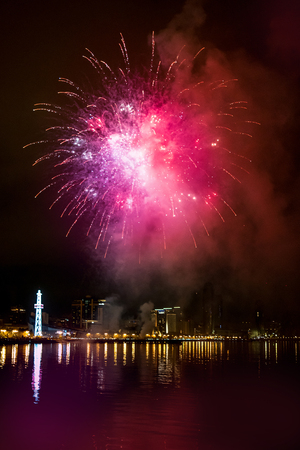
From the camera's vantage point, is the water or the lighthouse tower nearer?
the water

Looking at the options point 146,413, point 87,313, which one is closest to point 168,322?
point 87,313

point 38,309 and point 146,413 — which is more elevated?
point 38,309

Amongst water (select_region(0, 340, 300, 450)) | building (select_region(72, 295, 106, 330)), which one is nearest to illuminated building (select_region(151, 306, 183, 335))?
building (select_region(72, 295, 106, 330))

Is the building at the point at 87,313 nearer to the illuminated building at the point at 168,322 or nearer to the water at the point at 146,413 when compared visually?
the illuminated building at the point at 168,322

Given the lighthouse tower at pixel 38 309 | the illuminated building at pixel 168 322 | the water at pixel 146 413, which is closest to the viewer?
the water at pixel 146 413

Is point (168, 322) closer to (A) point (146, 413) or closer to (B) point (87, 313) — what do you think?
(B) point (87, 313)

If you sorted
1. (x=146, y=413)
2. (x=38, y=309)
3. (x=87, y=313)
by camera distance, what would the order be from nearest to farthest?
(x=146, y=413)
(x=38, y=309)
(x=87, y=313)

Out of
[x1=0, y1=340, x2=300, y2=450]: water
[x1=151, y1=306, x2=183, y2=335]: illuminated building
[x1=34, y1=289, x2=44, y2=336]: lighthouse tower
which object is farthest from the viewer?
[x1=151, y1=306, x2=183, y2=335]: illuminated building

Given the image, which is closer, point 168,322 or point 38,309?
point 38,309

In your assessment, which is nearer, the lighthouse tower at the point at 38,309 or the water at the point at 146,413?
the water at the point at 146,413

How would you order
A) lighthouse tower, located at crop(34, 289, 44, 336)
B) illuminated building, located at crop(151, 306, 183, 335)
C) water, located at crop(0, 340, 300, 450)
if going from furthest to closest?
illuminated building, located at crop(151, 306, 183, 335), lighthouse tower, located at crop(34, 289, 44, 336), water, located at crop(0, 340, 300, 450)

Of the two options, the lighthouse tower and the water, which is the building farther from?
the water

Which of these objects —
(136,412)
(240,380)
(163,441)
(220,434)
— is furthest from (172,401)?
(240,380)

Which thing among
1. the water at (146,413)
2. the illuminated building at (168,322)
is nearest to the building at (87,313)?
the illuminated building at (168,322)
